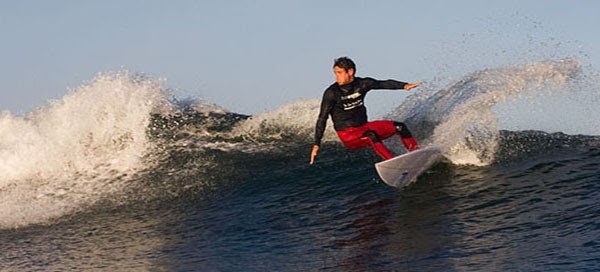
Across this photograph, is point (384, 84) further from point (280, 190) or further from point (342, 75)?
point (280, 190)

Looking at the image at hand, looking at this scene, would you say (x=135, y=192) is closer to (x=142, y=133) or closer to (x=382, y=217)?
(x=142, y=133)

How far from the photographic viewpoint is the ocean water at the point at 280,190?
7242mm

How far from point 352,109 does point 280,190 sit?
2.22 metres

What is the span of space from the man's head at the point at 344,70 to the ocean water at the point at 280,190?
1.58m

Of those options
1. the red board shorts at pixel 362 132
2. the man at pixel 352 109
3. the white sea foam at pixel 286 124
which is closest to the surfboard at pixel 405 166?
the man at pixel 352 109

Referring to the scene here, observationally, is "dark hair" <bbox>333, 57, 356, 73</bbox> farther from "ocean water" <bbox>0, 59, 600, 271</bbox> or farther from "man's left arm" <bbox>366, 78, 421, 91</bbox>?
"ocean water" <bbox>0, 59, 600, 271</bbox>

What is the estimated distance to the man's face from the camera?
31.1 ft

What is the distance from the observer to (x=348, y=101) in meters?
9.60

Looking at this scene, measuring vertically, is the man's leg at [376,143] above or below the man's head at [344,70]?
below

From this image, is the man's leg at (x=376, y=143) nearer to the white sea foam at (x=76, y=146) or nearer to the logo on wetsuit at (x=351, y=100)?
the logo on wetsuit at (x=351, y=100)

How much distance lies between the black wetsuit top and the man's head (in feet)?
0.25

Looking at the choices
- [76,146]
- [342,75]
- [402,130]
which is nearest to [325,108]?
[342,75]

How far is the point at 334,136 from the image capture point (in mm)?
14844

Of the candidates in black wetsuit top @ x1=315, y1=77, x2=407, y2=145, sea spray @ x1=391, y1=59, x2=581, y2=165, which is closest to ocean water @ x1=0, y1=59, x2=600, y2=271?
sea spray @ x1=391, y1=59, x2=581, y2=165
